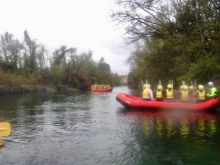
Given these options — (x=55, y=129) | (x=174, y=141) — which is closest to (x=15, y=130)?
(x=55, y=129)

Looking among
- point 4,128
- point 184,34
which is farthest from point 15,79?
point 4,128

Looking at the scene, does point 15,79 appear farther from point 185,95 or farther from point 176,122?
point 176,122

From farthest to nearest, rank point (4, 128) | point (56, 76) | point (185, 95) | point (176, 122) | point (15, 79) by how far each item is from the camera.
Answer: point (56, 76) < point (15, 79) < point (185, 95) < point (176, 122) < point (4, 128)

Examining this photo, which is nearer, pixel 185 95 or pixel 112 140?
pixel 112 140

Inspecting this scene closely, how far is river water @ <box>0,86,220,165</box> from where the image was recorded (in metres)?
8.41

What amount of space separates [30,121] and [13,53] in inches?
1765

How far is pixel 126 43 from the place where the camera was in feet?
80.4

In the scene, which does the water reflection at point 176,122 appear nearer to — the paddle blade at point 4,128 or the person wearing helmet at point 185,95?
the person wearing helmet at point 185,95

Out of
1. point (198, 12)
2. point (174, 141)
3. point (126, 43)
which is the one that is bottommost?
point (174, 141)

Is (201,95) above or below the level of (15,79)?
below

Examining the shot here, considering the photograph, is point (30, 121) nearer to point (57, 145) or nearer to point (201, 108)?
point (57, 145)

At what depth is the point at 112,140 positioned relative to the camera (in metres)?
10.6

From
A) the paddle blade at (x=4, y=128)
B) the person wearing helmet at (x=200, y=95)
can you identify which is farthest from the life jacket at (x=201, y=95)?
the paddle blade at (x=4, y=128)

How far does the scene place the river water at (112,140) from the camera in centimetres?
841
